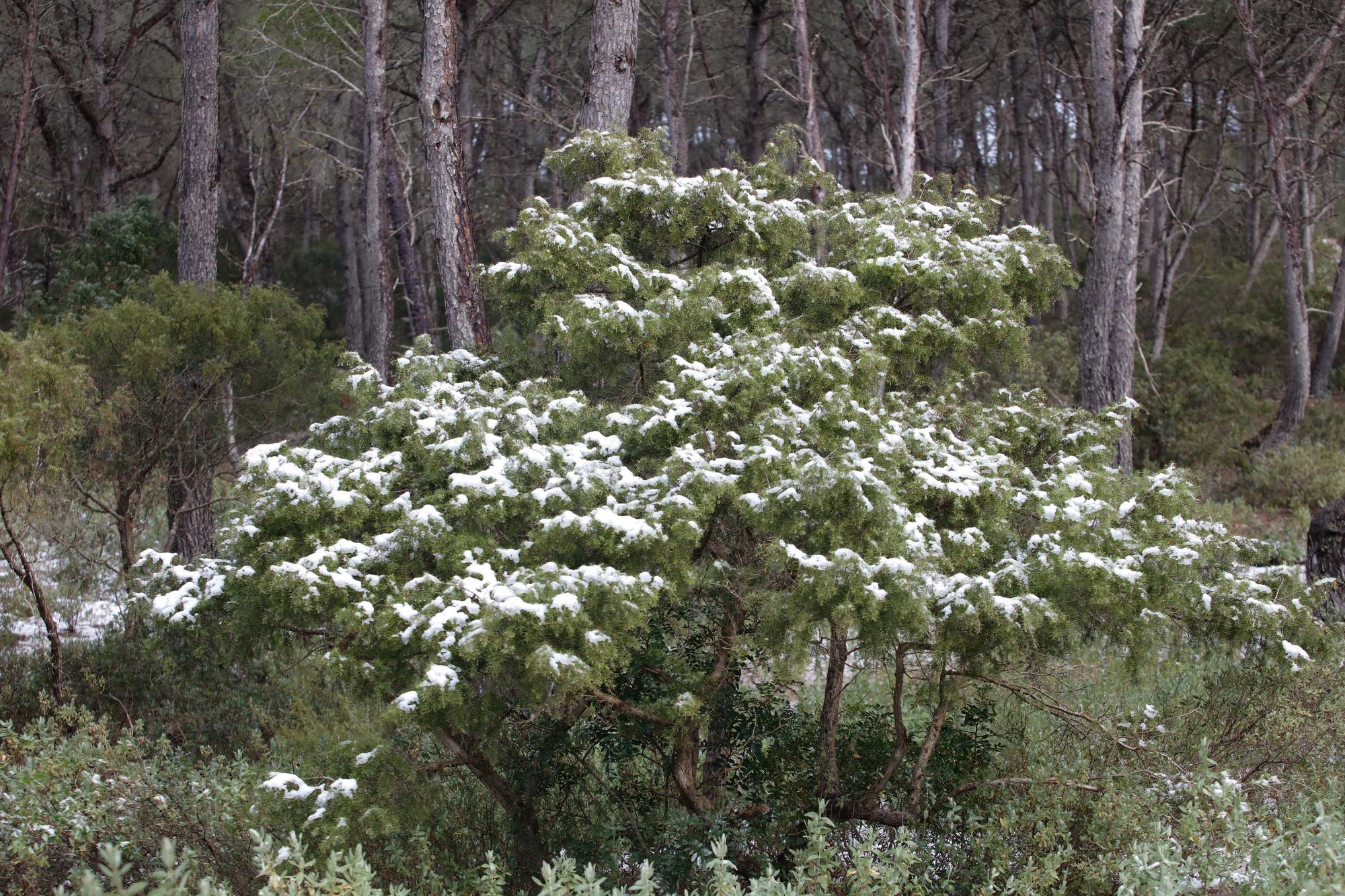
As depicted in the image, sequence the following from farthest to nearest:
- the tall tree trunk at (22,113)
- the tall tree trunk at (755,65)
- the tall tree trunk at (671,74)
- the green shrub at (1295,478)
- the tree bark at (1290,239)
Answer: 1. the tall tree trunk at (755,65)
2. the tall tree trunk at (671,74)
3. the tree bark at (1290,239)
4. the green shrub at (1295,478)
5. the tall tree trunk at (22,113)

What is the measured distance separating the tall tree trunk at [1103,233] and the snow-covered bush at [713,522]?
4667mm

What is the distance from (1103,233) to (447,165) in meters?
6.77

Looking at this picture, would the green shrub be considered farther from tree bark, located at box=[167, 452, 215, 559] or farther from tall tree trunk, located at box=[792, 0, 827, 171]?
tree bark, located at box=[167, 452, 215, 559]

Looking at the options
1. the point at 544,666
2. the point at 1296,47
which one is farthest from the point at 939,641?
the point at 1296,47

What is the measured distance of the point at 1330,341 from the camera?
61.8 ft

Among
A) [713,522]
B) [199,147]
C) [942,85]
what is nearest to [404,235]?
[199,147]

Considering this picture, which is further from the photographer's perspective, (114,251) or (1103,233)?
(114,251)

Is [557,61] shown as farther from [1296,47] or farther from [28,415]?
[28,415]

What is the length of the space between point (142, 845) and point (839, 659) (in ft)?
12.7

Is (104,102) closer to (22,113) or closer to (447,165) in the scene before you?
(22,113)

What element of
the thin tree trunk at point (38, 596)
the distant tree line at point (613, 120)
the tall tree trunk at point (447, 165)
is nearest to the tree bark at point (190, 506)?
the distant tree line at point (613, 120)

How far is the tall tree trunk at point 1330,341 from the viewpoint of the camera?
18750mm

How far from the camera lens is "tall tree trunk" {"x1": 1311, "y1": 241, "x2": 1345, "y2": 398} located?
18750mm

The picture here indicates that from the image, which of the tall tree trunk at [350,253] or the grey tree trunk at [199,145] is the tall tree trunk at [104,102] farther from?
the grey tree trunk at [199,145]
